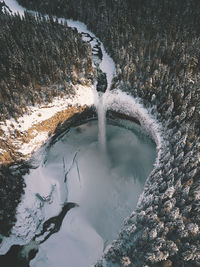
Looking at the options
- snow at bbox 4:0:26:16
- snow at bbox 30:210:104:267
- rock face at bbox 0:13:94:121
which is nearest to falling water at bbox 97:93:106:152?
rock face at bbox 0:13:94:121

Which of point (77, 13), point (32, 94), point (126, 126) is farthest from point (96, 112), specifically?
point (77, 13)

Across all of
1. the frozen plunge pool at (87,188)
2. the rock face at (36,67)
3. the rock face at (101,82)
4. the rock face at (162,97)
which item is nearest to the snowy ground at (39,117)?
the rock face at (101,82)

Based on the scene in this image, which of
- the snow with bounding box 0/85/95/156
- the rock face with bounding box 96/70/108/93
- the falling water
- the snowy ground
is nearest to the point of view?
the snowy ground

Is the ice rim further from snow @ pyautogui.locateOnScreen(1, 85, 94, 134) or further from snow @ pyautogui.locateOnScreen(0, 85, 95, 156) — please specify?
snow @ pyautogui.locateOnScreen(0, 85, 95, 156)


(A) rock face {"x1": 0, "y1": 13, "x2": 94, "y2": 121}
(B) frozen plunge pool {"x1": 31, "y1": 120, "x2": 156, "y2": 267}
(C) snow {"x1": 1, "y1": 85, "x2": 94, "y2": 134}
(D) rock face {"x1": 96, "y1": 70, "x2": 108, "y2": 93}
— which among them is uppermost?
(A) rock face {"x1": 0, "y1": 13, "x2": 94, "y2": 121}

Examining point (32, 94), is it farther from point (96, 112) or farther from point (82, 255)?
point (82, 255)

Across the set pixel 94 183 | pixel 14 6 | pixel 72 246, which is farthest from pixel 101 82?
pixel 14 6
